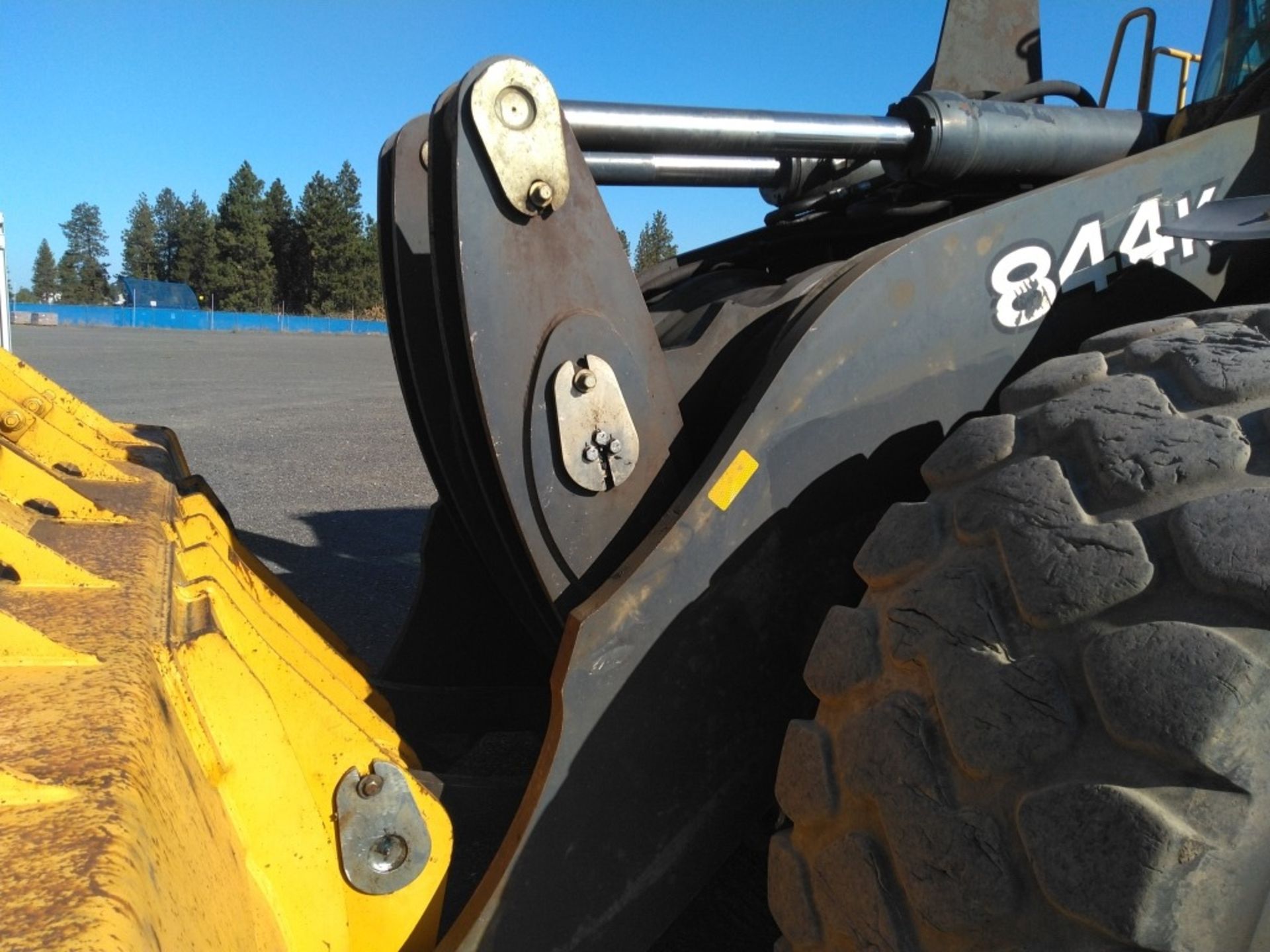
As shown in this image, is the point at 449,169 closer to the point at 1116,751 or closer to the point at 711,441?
the point at 711,441

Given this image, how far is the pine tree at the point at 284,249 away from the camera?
7162 centimetres

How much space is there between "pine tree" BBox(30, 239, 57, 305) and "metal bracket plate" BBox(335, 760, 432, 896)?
334ft

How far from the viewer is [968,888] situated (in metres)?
1.08

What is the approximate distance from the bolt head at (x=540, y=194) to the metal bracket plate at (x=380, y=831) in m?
→ 0.92

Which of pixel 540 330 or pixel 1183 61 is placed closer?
pixel 540 330

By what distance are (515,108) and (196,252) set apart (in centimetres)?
7952

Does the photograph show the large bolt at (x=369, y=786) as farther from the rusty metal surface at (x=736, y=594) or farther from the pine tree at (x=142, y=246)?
the pine tree at (x=142, y=246)

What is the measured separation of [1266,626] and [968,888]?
42 cm

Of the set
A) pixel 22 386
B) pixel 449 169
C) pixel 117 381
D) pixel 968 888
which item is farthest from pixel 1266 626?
pixel 117 381

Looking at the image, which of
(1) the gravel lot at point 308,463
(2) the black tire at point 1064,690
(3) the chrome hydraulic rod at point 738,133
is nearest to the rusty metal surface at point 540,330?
→ (3) the chrome hydraulic rod at point 738,133

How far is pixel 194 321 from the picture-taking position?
54.9 meters

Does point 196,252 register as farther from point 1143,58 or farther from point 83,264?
point 1143,58

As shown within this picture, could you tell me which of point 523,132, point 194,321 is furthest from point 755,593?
point 194,321

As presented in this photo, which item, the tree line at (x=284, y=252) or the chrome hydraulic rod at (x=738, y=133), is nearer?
the chrome hydraulic rod at (x=738, y=133)
